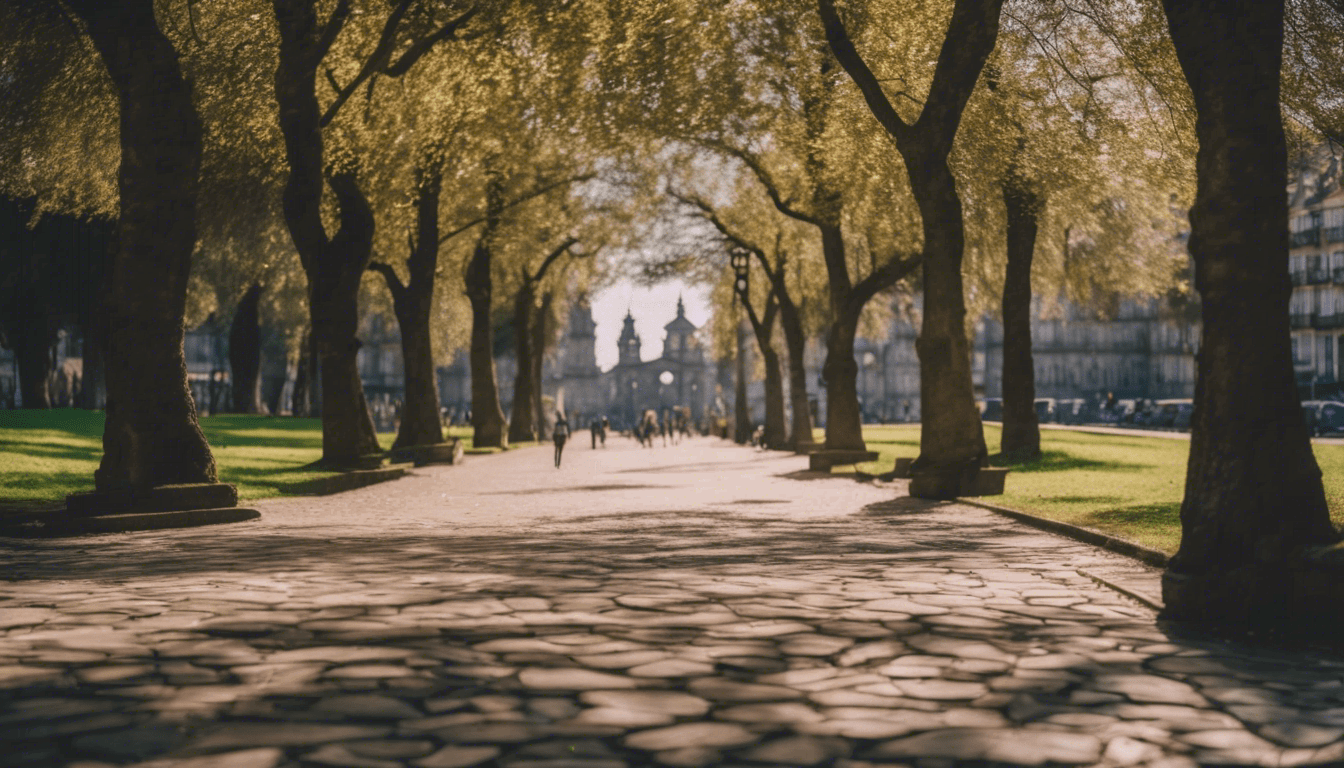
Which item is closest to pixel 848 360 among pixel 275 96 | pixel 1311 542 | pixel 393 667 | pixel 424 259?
pixel 424 259

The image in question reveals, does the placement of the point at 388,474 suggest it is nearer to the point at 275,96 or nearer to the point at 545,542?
the point at 275,96

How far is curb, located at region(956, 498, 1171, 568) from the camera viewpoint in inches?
381

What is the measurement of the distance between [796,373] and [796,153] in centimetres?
1258

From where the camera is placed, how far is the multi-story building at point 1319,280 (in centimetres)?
7375

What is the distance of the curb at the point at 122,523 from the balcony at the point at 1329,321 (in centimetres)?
7143

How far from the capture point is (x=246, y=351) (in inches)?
1959

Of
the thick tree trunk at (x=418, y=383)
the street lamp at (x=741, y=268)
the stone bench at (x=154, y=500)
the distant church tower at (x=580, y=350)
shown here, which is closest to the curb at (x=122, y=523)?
the stone bench at (x=154, y=500)

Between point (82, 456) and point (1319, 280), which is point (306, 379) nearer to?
point (82, 456)

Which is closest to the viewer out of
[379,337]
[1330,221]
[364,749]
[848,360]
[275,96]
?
[364,749]

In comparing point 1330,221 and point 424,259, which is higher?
point 1330,221

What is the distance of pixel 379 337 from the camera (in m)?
105

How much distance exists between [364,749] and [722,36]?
16.9 metres

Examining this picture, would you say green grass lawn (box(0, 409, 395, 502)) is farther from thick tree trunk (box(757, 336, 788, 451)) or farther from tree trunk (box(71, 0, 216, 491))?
thick tree trunk (box(757, 336, 788, 451))

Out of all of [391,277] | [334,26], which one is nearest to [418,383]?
[391,277]
